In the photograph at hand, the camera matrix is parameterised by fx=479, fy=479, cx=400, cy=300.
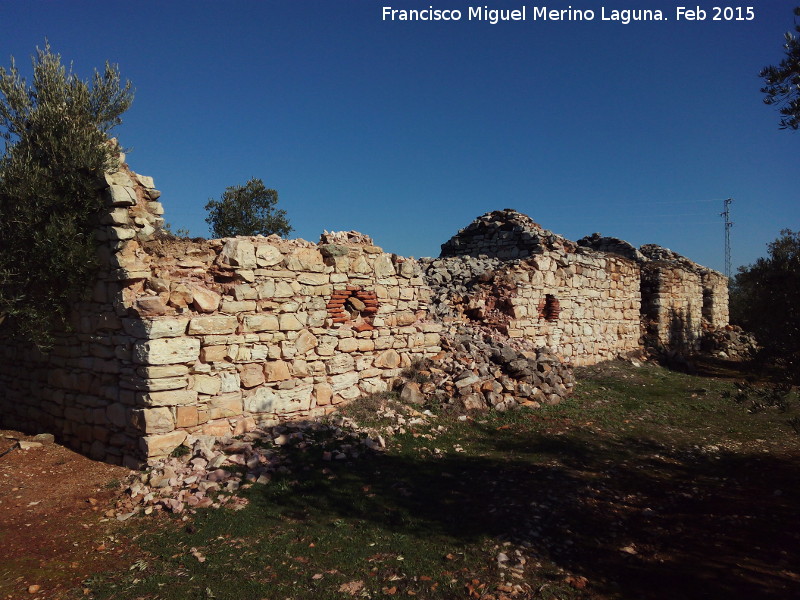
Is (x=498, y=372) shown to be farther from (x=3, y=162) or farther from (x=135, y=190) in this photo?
(x=3, y=162)

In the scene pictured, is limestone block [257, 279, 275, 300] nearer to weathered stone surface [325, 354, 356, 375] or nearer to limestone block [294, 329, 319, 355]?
limestone block [294, 329, 319, 355]

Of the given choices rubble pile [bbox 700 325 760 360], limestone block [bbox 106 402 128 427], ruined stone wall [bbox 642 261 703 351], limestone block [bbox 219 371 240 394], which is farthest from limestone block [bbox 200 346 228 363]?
rubble pile [bbox 700 325 760 360]

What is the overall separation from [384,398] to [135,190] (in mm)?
5259

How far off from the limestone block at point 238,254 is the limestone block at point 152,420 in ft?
7.47

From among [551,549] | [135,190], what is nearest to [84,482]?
[135,190]

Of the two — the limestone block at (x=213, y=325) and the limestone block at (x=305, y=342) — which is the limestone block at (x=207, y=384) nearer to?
the limestone block at (x=213, y=325)

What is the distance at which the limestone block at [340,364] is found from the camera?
8.28 metres

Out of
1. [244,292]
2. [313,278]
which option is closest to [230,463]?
[244,292]

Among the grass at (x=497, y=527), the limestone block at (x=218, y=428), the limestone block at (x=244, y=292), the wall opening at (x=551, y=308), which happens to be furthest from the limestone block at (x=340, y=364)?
the wall opening at (x=551, y=308)

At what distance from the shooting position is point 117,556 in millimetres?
4551

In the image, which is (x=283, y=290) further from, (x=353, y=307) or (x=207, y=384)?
(x=207, y=384)

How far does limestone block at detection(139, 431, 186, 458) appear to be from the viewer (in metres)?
6.08

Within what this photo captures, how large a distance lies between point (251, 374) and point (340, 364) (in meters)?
1.72

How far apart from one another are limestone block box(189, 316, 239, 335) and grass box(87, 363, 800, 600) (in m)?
2.00
